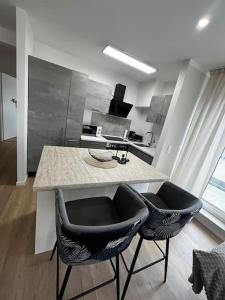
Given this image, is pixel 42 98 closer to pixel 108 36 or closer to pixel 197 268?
pixel 108 36

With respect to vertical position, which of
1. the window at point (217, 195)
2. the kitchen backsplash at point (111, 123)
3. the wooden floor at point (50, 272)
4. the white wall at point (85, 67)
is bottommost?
the wooden floor at point (50, 272)

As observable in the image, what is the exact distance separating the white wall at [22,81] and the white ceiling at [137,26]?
0.16 meters

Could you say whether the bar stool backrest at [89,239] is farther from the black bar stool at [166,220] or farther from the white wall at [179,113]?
the white wall at [179,113]

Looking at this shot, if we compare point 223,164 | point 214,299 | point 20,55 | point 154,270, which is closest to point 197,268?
point 214,299

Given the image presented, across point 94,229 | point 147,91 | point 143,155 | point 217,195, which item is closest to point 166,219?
point 94,229

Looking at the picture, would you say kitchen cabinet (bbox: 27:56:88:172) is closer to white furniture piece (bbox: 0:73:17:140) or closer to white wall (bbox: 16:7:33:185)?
white wall (bbox: 16:7:33:185)

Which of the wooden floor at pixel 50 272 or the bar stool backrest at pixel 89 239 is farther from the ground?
the bar stool backrest at pixel 89 239

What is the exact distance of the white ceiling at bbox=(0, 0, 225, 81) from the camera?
1376mm

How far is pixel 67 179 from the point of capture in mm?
1129

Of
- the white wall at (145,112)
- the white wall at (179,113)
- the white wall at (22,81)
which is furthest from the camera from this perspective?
the white wall at (145,112)

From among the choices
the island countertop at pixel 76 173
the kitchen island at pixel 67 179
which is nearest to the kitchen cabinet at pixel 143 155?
the island countertop at pixel 76 173

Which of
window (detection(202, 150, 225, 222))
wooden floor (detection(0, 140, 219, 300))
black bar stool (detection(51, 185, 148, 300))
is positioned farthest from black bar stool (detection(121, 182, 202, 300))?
window (detection(202, 150, 225, 222))

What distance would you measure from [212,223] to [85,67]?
4.01 meters

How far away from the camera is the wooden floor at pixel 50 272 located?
1.19m
